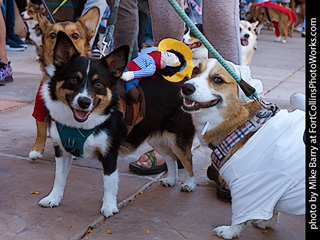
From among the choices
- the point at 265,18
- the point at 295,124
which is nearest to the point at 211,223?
the point at 295,124

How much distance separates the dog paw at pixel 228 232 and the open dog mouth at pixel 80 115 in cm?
96

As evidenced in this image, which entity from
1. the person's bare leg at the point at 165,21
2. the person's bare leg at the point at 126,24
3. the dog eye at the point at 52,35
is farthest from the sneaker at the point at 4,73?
the person's bare leg at the point at 165,21

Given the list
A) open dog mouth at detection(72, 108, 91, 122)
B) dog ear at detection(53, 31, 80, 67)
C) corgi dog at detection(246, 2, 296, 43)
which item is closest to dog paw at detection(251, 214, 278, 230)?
open dog mouth at detection(72, 108, 91, 122)

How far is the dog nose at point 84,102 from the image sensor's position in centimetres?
261

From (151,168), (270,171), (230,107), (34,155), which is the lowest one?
(151,168)

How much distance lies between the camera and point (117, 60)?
2.81 meters

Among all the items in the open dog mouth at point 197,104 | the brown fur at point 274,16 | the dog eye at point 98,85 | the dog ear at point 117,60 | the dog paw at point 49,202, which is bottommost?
the brown fur at point 274,16

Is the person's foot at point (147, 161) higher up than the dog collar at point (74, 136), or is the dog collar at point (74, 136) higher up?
the dog collar at point (74, 136)

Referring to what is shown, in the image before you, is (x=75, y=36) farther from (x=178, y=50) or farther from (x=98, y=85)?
(x=98, y=85)

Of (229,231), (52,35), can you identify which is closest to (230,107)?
(229,231)

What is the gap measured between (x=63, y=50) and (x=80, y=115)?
0.40 metres

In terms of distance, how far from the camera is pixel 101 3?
16.4ft

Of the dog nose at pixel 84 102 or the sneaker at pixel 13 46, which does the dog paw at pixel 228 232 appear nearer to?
the dog nose at pixel 84 102
